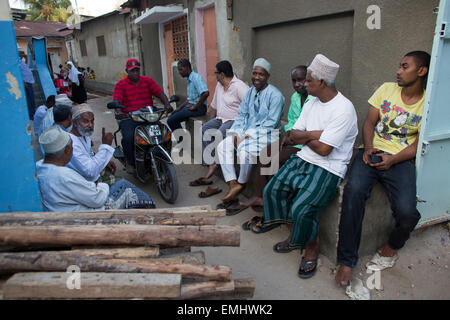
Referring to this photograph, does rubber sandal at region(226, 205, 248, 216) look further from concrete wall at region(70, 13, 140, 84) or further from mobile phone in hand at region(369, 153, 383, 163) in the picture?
concrete wall at region(70, 13, 140, 84)

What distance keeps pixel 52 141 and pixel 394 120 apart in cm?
277

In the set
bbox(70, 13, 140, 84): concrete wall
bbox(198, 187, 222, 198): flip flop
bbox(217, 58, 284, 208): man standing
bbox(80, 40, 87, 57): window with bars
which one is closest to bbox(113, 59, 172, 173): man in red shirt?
bbox(198, 187, 222, 198): flip flop

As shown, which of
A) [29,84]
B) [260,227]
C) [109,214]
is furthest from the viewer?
[29,84]

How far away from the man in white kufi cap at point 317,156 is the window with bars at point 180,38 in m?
7.37

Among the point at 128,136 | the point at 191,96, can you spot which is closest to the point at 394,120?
the point at 128,136

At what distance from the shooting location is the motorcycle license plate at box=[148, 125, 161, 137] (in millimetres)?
4268

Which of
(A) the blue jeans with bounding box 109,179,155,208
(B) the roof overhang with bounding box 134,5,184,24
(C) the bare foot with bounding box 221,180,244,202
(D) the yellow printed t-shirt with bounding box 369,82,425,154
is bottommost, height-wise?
(C) the bare foot with bounding box 221,180,244,202

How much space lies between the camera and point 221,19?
6871mm

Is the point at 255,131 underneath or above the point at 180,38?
underneath

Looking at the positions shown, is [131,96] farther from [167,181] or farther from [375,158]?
[375,158]

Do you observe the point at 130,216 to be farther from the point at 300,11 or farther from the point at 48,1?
the point at 48,1

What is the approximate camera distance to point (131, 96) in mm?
4844

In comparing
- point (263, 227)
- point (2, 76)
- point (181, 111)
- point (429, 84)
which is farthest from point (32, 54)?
point (429, 84)

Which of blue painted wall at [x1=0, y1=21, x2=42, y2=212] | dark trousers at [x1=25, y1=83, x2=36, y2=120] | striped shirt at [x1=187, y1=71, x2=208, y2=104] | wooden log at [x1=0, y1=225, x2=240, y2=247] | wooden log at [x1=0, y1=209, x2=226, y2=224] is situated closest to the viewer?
wooden log at [x1=0, y1=225, x2=240, y2=247]
